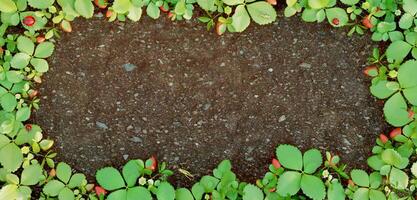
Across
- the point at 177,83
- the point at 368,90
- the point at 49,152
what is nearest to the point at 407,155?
the point at 368,90

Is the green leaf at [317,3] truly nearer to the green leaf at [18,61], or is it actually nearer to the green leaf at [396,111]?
the green leaf at [396,111]

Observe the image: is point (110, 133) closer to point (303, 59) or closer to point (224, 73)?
point (224, 73)

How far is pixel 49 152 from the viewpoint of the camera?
7.57 ft

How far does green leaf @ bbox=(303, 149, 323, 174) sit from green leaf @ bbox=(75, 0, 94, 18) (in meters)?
0.93

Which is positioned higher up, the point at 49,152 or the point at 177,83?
the point at 177,83

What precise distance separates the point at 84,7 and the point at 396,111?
3.86ft

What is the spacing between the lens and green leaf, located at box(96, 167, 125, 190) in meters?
2.25

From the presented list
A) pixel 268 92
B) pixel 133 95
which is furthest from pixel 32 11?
pixel 268 92

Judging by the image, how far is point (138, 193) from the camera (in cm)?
224

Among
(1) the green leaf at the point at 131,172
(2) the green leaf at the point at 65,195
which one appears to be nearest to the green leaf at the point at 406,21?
(1) the green leaf at the point at 131,172

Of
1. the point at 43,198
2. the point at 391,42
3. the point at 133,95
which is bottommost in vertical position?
the point at 43,198

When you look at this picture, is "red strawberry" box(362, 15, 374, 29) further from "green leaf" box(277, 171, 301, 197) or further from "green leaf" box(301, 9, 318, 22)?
"green leaf" box(277, 171, 301, 197)

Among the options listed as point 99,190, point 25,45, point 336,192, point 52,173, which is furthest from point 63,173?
point 336,192

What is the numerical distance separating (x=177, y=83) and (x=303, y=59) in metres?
0.47
